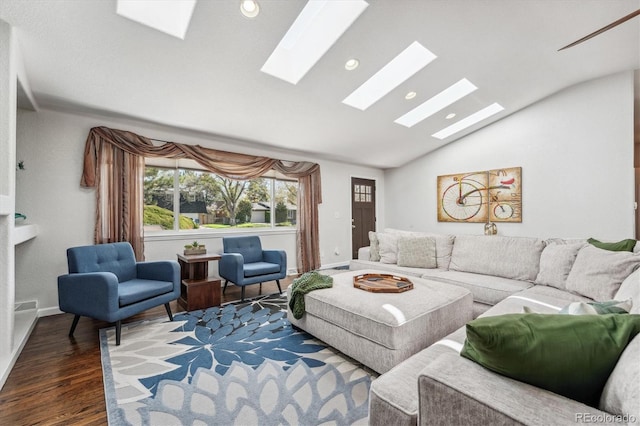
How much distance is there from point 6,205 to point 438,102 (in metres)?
4.95

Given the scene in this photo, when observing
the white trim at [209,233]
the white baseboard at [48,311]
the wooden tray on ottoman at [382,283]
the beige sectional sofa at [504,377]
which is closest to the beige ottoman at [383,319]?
the wooden tray on ottoman at [382,283]

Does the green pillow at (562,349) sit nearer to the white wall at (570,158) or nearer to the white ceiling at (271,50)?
the white ceiling at (271,50)

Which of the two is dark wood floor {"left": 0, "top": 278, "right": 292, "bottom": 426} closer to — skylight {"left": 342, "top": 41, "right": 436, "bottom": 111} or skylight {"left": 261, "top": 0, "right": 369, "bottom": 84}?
skylight {"left": 261, "top": 0, "right": 369, "bottom": 84}

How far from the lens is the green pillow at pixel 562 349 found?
76 centimetres

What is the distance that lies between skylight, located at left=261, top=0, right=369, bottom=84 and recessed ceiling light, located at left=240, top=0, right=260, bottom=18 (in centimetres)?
41

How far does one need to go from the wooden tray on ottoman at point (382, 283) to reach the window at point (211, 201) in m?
2.55

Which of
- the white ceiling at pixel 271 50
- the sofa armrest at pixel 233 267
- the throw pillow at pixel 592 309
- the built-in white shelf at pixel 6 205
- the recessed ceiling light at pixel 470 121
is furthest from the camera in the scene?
the recessed ceiling light at pixel 470 121

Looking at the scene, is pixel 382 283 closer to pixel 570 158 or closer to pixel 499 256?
pixel 499 256

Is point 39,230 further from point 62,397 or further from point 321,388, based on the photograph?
point 321,388

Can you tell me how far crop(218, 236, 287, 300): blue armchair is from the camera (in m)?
3.39

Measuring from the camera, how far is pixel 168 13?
226 cm

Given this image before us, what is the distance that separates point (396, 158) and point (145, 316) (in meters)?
5.17

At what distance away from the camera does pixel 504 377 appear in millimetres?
832

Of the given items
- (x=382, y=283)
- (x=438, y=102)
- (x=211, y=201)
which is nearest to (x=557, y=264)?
(x=382, y=283)
